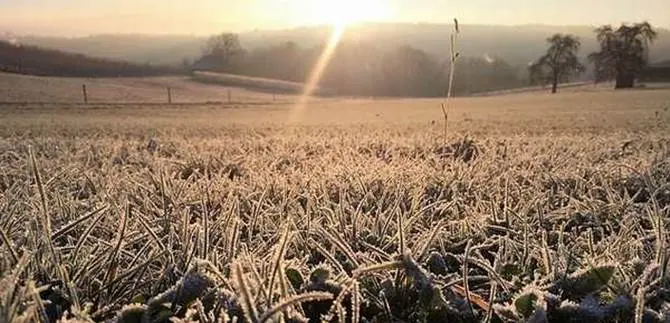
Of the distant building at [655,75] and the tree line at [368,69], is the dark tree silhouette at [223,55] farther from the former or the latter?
the distant building at [655,75]

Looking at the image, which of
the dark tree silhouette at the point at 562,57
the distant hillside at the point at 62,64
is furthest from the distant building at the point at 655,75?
the distant hillside at the point at 62,64

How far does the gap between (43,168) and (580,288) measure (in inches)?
98.3

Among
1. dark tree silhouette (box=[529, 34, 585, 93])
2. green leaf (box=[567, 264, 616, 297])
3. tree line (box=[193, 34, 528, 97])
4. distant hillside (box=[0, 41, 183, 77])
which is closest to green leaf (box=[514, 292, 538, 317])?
green leaf (box=[567, 264, 616, 297])

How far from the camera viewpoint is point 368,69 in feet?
369

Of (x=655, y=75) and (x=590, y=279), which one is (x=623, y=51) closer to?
(x=655, y=75)

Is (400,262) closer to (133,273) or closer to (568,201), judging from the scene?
(133,273)

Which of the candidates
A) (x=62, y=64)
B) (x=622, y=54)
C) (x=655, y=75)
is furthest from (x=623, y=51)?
(x=62, y=64)

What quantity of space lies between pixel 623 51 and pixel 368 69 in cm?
5173

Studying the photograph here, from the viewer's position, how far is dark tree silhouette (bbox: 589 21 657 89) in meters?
66.9

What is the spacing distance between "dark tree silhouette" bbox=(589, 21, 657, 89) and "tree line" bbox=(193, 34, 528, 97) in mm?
30335

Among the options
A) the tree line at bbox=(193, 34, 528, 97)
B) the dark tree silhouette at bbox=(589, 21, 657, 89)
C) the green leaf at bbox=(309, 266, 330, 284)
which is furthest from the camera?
the tree line at bbox=(193, 34, 528, 97)

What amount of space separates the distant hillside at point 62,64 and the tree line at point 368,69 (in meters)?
23.8

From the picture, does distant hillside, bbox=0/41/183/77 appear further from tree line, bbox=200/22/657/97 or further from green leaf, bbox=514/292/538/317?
green leaf, bbox=514/292/538/317

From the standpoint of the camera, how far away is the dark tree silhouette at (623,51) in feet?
219
